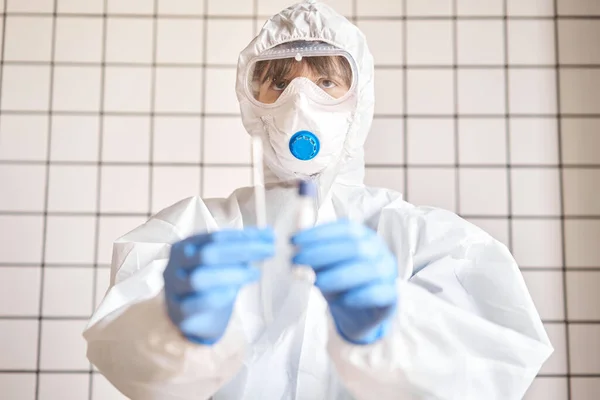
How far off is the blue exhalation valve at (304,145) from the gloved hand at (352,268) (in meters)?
0.43

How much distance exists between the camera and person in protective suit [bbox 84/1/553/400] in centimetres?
91

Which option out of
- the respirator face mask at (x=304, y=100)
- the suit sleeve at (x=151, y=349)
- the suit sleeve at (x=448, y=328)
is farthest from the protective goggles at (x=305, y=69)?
the suit sleeve at (x=151, y=349)

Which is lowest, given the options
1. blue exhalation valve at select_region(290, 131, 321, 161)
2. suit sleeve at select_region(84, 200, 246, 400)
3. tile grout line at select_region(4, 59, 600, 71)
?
suit sleeve at select_region(84, 200, 246, 400)

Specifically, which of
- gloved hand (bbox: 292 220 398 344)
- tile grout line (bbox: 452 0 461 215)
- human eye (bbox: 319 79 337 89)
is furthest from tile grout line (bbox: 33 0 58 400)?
gloved hand (bbox: 292 220 398 344)

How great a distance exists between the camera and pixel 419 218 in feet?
4.72

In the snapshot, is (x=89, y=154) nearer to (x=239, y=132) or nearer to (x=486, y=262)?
(x=239, y=132)

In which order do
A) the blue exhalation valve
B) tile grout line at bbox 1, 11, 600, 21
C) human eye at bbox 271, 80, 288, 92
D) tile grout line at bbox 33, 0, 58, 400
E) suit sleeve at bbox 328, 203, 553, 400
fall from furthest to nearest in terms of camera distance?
tile grout line at bbox 1, 11, 600, 21 < tile grout line at bbox 33, 0, 58, 400 < human eye at bbox 271, 80, 288, 92 < the blue exhalation valve < suit sleeve at bbox 328, 203, 553, 400

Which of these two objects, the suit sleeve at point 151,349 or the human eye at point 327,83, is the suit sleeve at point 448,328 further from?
the human eye at point 327,83

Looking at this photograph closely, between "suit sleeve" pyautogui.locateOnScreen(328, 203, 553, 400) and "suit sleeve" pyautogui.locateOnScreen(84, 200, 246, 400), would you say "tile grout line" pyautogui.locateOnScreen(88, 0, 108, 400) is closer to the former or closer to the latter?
"suit sleeve" pyautogui.locateOnScreen(84, 200, 246, 400)

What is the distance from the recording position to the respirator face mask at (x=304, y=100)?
4.44 ft

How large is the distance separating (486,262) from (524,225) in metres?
0.88

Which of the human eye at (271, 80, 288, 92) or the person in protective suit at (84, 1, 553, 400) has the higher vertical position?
the human eye at (271, 80, 288, 92)

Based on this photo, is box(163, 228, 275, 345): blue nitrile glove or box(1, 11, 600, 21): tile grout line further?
box(1, 11, 600, 21): tile grout line

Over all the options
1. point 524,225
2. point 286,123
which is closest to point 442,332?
point 286,123
